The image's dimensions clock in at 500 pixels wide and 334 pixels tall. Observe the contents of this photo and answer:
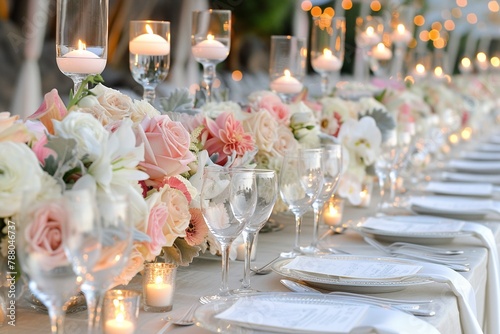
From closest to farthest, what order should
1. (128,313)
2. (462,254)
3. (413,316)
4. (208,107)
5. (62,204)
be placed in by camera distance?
(62,204), (128,313), (413,316), (462,254), (208,107)

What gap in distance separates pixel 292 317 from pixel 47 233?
1.29 ft

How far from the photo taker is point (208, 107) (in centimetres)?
203

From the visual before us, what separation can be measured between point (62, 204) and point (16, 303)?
49cm

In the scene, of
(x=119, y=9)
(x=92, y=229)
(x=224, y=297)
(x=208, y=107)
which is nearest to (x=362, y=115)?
(x=208, y=107)

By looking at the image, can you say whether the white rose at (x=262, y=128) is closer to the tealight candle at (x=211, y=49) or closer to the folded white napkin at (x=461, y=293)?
the tealight candle at (x=211, y=49)

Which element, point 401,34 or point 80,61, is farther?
point 401,34

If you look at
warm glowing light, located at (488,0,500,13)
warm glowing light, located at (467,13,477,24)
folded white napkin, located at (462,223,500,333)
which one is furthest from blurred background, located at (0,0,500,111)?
warm glowing light, located at (488,0,500,13)

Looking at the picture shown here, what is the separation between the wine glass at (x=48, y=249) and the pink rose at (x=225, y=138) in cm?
83

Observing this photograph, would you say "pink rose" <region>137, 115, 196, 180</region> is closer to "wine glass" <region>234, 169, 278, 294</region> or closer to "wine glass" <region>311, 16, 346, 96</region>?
"wine glass" <region>234, 169, 278, 294</region>

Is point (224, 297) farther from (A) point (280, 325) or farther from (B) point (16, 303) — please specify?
(B) point (16, 303)

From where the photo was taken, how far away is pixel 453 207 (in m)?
2.38

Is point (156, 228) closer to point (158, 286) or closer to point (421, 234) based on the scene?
point (158, 286)

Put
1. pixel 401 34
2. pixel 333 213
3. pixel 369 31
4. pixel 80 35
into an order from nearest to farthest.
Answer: pixel 80 35 < pixel 333 213 < pixel 369 31 < pixel 401 34

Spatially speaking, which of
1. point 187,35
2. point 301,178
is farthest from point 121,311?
point 187,35
